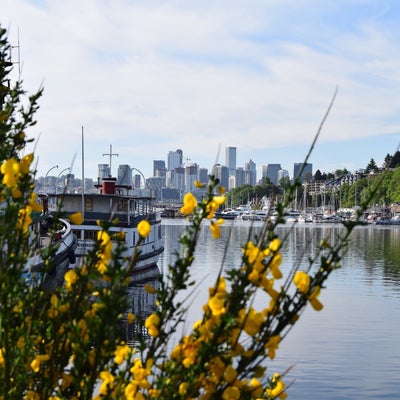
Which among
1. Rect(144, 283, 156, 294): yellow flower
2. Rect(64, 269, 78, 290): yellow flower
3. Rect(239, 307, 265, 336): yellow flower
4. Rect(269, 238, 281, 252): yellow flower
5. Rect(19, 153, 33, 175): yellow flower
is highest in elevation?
Rect(19, 153, 33, 175): yellow flower

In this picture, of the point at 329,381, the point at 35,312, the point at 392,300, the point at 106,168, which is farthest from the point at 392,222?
the point at 35,312

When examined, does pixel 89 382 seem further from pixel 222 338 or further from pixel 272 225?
pixel 272 225

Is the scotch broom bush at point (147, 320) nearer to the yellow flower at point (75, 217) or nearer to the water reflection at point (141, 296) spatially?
the yellow flower at point (75, 217)

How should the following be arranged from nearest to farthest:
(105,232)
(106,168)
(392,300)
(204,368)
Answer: (204,368)
(105,232)
(392,300)
(106,168)

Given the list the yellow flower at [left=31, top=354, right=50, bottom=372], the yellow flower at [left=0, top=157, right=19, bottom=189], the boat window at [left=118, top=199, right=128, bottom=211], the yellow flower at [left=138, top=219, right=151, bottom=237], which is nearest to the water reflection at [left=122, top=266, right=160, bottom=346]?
the boat window at [left=118, top=199, right=128, bottom=211]

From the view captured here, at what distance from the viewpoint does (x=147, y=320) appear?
402 cm

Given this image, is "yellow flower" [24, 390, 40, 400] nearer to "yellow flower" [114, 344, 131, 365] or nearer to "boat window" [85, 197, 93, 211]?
"yellow flower" [114, 344, 131, 365]

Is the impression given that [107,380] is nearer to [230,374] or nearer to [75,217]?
[230,374]

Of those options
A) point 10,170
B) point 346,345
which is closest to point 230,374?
point 10,170

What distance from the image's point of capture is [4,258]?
445cm

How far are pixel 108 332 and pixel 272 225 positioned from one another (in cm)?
105

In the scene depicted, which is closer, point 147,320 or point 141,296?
point 147,320

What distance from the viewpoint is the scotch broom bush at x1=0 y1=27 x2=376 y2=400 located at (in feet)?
12.5

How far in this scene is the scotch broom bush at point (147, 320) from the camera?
3797 millimetres
